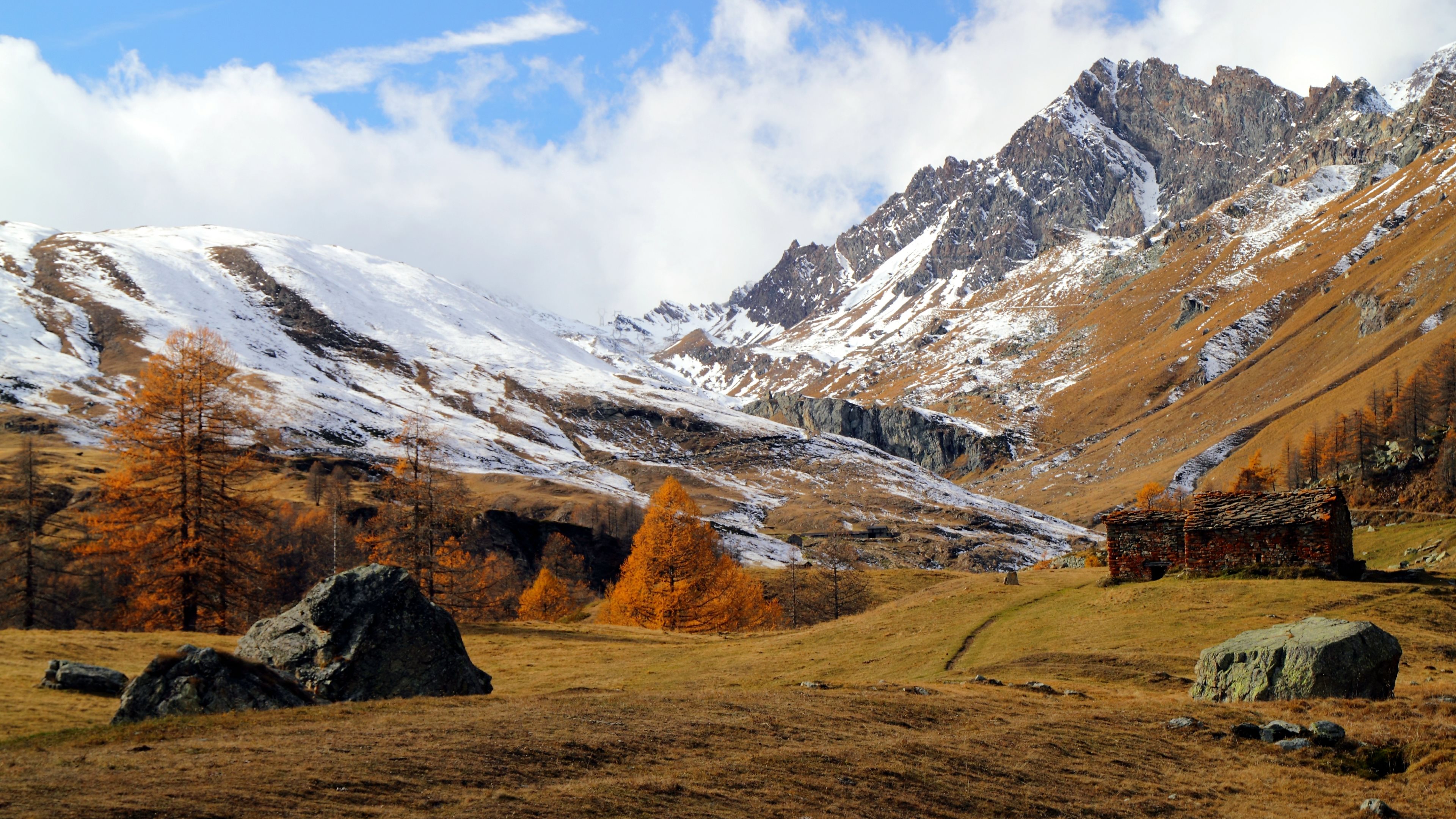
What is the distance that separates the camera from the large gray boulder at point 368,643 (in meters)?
25.1

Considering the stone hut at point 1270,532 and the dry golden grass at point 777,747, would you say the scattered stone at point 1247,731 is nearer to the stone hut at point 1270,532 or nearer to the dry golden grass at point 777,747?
the dry golden grass at point 777,747

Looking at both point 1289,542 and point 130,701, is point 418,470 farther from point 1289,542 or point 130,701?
point 1289,542

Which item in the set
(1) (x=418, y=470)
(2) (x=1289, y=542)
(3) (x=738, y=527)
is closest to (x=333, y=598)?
(1) (x=418, y=470)

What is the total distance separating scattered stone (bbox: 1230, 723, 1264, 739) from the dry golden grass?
2.26 ft

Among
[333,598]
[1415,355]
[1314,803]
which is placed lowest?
[1314,803]

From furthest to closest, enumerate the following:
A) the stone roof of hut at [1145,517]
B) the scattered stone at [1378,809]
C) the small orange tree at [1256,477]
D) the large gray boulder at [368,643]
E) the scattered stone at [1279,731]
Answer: the small orange tree at [1256,477]
the stone roof of hut at [1145,517]
the large gray boulder at [368,643]
the scattered stone at [1279,731]
the scattered stone at [1378,809]

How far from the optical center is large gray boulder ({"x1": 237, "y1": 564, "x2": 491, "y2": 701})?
82.3 ft

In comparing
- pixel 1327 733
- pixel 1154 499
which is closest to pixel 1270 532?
pixel 1327 733

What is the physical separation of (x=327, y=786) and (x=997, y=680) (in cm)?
2273

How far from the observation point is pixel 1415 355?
176 metres

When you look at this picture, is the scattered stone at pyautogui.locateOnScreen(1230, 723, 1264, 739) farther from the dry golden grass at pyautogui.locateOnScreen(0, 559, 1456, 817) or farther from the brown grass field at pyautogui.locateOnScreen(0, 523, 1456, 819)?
the dry golden grass at pyautogui.locateOnScreen(0, 559, 1456, 817)

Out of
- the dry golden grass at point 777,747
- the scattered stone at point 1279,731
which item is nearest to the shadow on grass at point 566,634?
the dry golden grass at point 777,747

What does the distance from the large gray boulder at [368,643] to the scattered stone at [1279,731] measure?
2211 centimetres

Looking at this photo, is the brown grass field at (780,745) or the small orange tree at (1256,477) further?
the small orange tree at (1256,477)
